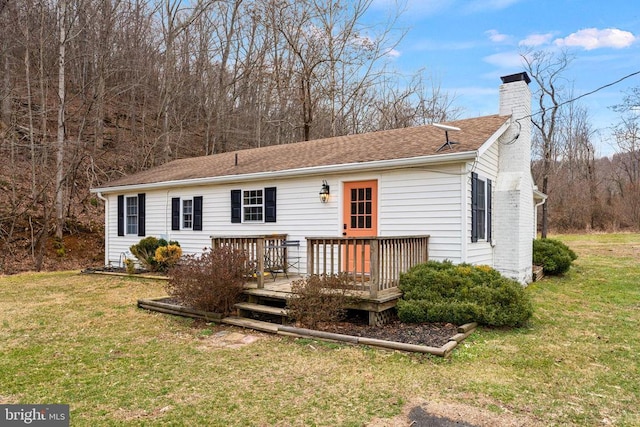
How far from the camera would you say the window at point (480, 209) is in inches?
296

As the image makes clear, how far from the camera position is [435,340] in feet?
16.8

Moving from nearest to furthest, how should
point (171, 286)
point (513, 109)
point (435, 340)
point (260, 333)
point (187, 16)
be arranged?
1. point (435, 340)
2. point (260, 333)
3. point (171, 286)
4. point (513, 109)
5. point (187, 16)

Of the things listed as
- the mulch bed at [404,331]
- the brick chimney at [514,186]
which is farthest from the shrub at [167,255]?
the brick chimney at [514,186]

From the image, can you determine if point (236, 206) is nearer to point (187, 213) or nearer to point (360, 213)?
point (187, 213)

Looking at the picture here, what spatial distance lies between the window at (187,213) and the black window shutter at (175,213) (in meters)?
0.20

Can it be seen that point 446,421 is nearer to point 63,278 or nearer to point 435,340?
point 435,340

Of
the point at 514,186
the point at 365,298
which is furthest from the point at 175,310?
the point at 514,186

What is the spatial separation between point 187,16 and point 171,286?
673 inches

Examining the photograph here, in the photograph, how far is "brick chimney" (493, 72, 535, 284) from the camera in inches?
349

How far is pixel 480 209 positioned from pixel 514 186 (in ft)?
5.09

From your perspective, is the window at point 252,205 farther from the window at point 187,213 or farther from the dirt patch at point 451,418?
the dirt patch at point 451,418

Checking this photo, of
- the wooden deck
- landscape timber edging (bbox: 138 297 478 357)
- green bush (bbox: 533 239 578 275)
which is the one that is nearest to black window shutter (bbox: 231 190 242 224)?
the wooden deck

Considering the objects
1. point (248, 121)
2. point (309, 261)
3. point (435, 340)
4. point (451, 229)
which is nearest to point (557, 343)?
point (435, 340)

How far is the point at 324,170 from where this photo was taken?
8.56 meters
